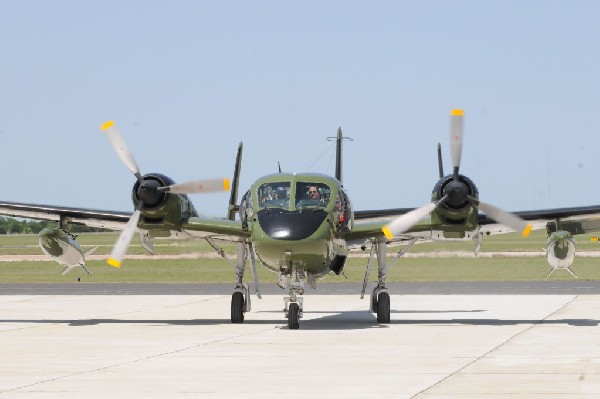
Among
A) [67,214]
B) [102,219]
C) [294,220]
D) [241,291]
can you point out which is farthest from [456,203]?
[67,214]

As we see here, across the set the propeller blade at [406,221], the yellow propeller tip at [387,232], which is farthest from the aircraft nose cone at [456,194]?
the yellow propeller tip at [387,232]

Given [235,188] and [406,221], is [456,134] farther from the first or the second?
[235,188]

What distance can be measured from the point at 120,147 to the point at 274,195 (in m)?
4.34

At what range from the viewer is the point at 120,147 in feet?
84.4

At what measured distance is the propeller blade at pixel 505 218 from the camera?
79.9 ft

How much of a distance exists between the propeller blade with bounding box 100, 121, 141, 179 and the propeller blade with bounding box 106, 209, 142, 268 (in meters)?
0.99

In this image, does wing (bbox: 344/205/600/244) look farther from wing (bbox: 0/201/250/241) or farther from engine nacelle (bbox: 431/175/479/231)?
wing (bbox: 0/201/250/241)

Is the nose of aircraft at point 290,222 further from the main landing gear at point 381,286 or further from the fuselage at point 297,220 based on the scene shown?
the main landing gear at point 381,286

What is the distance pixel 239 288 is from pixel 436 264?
31.7 meters
